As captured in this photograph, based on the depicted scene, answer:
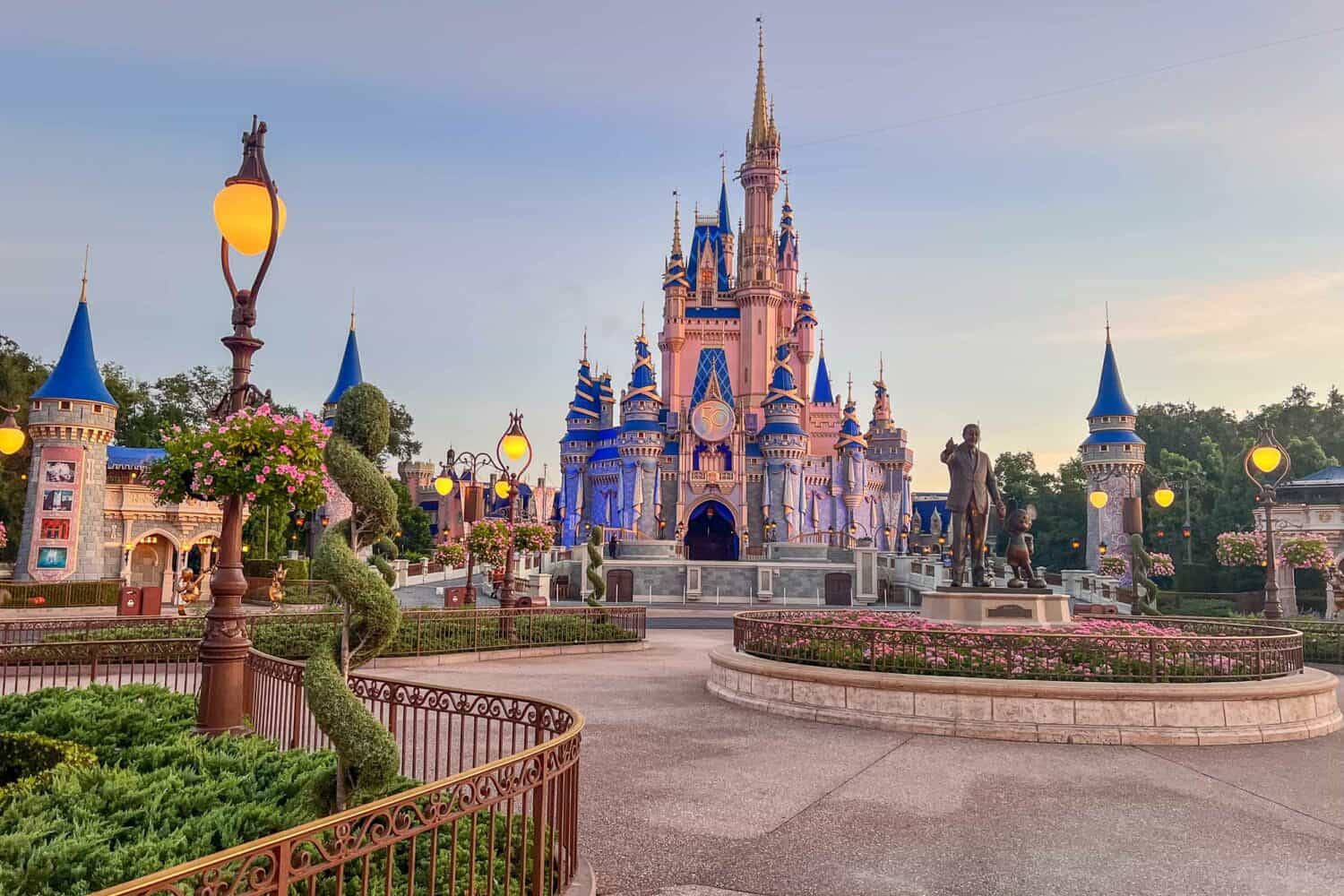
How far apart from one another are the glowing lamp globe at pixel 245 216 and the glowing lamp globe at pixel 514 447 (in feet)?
39.3

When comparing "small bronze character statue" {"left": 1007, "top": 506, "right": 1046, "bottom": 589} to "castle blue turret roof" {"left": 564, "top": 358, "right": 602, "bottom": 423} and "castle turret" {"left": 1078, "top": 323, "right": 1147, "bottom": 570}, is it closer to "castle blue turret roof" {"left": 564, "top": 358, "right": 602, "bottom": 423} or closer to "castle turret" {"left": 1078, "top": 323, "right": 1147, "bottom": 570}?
"castle turret" {"left": 1078, "top": 323, "right": 1147, "bottom": 570}

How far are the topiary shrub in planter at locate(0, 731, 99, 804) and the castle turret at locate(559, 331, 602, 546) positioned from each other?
66032 millimetres

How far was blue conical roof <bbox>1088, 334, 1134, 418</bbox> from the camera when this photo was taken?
58.2 metres

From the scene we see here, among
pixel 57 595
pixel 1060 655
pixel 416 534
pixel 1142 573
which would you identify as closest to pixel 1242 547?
pixel 1142 573

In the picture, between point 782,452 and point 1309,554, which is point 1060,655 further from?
point 782,452

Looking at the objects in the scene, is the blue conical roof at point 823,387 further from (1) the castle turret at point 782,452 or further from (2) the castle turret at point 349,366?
(2) the castle turret at point 349,366

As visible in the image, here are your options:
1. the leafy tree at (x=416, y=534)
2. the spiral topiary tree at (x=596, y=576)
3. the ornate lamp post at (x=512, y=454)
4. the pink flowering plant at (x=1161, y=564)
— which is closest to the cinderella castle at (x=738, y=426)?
the leafy tree at (x=416, y=534)

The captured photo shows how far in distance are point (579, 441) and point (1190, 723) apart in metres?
66.4

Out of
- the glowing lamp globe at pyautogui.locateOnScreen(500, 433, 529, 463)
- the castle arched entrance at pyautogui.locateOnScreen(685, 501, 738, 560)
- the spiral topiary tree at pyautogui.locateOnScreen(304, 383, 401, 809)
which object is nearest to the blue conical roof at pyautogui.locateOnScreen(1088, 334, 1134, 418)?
the castle arched entrance at pyautogui.locateOnScreen(685, 501, 738, 560)

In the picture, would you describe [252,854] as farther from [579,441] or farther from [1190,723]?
[579,441]

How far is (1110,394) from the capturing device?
194 ft

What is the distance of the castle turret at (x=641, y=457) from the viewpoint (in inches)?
2628

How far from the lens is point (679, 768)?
8.66 meters

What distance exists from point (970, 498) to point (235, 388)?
12.7m
